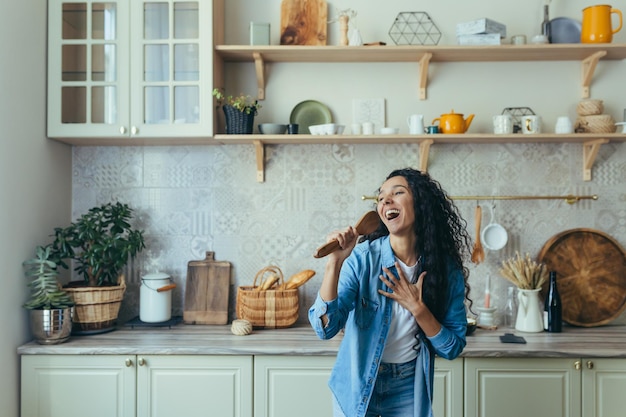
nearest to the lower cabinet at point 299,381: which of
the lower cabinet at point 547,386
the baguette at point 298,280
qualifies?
the baguette at point 298,280

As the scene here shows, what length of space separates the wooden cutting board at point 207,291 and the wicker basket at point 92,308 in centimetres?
38

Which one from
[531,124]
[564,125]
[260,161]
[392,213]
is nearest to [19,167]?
[260,161]

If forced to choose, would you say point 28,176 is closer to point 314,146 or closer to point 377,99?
point 314,146

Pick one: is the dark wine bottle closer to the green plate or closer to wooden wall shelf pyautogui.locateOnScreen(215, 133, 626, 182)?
wooden wall shelf pyautogui.locateOnScreen(215, 133, 626, 182)

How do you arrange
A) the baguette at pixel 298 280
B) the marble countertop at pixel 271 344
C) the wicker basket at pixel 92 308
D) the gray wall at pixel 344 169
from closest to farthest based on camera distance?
the marble countertop at pixel 271 344, the wicker basket at pixel 92 308, the baguette at pixel 298 280, the gray wall at pixel 344 169

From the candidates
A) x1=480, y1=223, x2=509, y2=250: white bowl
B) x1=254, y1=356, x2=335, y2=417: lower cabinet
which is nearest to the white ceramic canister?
x1=254, y1=356, x2=335, y2=417: lower cabinet

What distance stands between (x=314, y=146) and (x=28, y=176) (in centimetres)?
134

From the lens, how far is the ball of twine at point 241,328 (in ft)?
8.61

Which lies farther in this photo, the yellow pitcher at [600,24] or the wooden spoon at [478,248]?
the wooden spoon at [478,248]

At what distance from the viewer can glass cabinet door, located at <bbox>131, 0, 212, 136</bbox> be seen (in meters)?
2.67

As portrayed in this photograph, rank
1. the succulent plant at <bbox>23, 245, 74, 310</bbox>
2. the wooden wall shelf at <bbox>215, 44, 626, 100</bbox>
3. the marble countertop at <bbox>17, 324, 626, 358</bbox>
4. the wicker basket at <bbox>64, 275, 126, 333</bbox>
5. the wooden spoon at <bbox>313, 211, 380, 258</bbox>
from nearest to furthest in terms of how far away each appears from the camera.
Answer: the wooden spoon at <bbox>313, 211, 380, 258</bbox> → the marble countertop at <bbox>17, 324, 626, 358</bbox> → the succulent plant at <bbox>23, 245, 74, 310</bbox> → the wicker basket at <bbox>64, 275, 126, 333</bbox> → the wooden wall shelf at <bbox>215, 44, 626, 100</bbox>

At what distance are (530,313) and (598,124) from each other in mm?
943

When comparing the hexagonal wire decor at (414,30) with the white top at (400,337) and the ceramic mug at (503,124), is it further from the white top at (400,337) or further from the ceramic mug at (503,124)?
the white top at (400,337)

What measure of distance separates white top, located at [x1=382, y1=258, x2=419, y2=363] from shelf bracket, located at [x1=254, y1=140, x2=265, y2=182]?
1.28 meters
